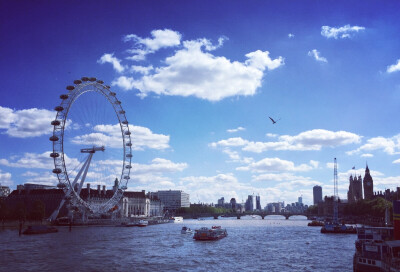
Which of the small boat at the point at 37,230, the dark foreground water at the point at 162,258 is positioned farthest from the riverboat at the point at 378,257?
the small boat at the point at 37,230

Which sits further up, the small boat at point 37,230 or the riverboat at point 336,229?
the small boat at point 37,230

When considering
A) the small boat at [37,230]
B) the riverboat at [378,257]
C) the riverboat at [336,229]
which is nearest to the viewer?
the riverboat at [378,257]

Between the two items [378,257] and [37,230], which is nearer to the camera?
[378,257]

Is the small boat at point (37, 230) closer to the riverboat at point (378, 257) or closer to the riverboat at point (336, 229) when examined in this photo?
the riverboat at point (378, 257)

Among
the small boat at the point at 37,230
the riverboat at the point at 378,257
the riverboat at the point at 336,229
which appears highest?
the riverboat at the point at 378,257

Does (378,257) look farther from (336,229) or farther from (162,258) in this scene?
(336,229)

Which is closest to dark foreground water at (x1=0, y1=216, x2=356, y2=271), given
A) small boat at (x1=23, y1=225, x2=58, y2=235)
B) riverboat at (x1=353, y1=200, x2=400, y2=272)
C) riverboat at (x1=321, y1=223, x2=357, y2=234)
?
riverboat at (x1=353, y1=200, x2=400, y2=272)

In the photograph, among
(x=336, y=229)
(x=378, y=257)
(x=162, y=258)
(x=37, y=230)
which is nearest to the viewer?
(x=378, y=257)

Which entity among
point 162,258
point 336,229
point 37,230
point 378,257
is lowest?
point 336,229

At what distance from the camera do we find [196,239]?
3071 inches

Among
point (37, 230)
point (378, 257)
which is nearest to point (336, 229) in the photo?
point (378, 257)

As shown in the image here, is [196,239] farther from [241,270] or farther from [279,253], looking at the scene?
[241,270]

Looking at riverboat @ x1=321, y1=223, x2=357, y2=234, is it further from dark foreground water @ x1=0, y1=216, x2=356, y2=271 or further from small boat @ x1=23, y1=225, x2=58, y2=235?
small boat @ x1=23, y1=225, x2=58, y2=235

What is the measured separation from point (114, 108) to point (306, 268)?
238ft
